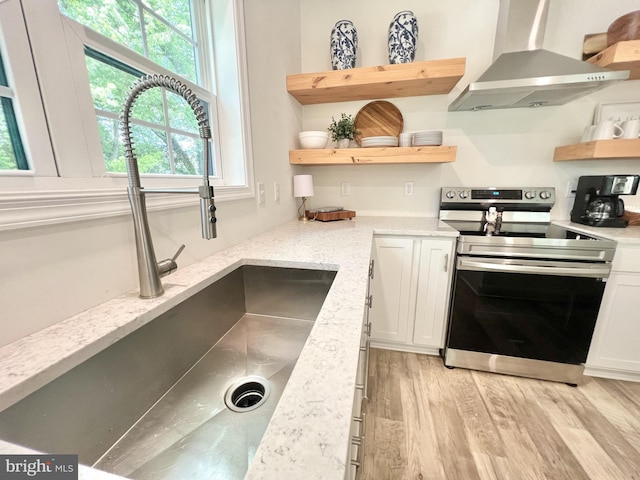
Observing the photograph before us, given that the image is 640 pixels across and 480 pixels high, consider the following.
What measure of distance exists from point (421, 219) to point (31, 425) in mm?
2106

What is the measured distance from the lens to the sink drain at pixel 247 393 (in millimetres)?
683

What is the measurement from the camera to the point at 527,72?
146cm

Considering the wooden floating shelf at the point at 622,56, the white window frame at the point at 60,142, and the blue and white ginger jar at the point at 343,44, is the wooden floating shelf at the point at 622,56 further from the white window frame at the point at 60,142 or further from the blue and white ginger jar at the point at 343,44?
the white window frame at the point at 60,142

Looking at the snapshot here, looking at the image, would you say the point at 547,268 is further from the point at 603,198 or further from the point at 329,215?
the point at 329,215

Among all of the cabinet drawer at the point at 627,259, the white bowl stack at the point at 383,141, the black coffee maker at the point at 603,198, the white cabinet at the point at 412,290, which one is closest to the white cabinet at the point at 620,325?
the cabinet drawer at the point at 627,259

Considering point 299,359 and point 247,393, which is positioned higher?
point 299,359

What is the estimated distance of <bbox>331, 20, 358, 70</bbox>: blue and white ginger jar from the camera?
176 centimetres

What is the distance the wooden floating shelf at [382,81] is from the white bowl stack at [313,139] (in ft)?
0.90

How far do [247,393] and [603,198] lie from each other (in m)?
2.27

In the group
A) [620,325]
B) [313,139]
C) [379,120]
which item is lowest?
[620,325]

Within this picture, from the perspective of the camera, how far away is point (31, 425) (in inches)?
17.7

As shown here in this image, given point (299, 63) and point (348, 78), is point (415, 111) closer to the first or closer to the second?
point (348, 78)

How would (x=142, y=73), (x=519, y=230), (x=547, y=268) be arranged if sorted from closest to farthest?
(x=142, y=73) < (x=547, y=268) < (x=519, y=230)

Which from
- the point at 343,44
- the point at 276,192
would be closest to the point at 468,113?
the point at 343,44
